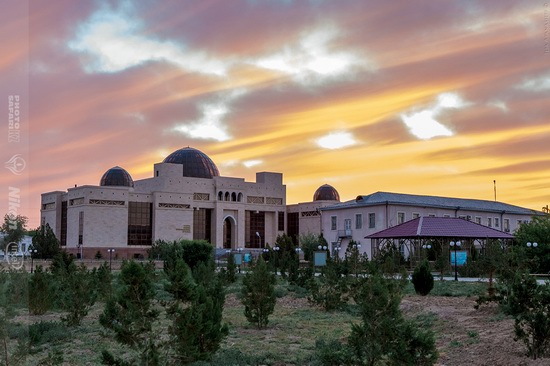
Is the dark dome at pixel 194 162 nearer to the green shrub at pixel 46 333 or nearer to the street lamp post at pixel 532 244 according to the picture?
the street lamp post at pixel 532 244

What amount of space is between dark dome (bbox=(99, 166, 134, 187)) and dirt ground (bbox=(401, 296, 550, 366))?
57429mm

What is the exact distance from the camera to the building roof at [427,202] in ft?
183

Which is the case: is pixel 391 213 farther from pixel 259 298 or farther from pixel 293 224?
pixel 259 298

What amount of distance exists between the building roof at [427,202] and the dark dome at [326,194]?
73.6ft

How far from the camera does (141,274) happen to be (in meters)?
9.65

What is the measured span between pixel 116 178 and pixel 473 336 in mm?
63602

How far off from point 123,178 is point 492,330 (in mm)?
63402

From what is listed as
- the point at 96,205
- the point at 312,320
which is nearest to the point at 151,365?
the point at 312,320

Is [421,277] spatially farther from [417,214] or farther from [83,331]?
[417,214]

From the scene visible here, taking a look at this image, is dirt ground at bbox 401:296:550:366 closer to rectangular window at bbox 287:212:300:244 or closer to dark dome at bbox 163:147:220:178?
dark dome at bbox 163:147:220:178

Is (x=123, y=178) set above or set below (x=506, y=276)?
above

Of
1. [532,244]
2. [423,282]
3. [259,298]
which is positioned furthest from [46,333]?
[532,244]

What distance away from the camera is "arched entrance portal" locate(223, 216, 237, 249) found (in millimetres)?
78562

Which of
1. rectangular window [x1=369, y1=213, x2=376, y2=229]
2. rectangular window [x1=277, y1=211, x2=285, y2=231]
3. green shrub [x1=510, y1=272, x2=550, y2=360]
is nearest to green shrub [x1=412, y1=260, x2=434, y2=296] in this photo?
green shrub [x1=510, y1=272, x2=550, y2=360]
